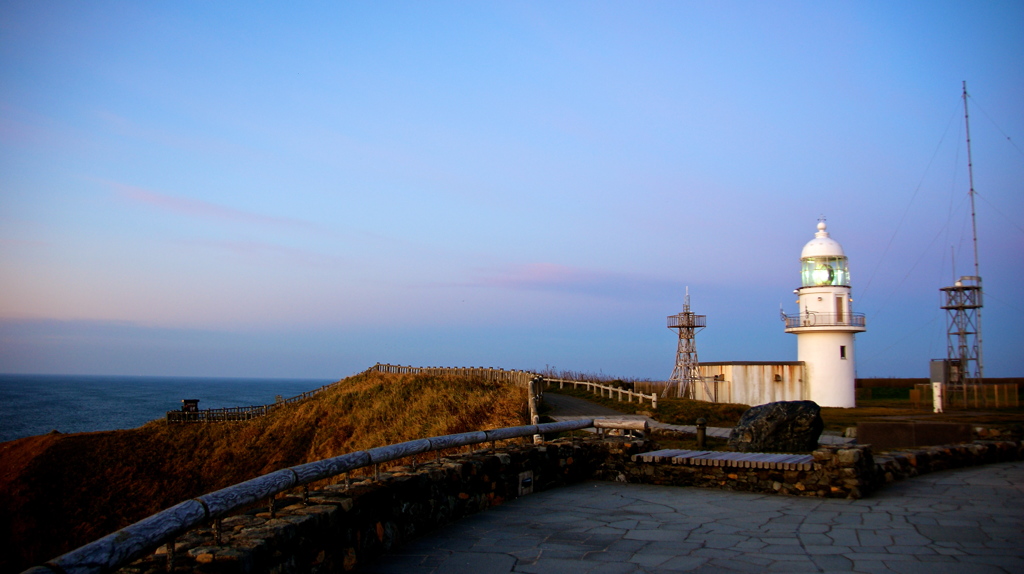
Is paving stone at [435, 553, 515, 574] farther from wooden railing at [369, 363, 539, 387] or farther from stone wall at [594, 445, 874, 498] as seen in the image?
wooden railing at [369, 363, 539, 387]

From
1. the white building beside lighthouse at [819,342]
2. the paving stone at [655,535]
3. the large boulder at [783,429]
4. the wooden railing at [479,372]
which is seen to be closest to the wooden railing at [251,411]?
the wooden railing at [479,372]

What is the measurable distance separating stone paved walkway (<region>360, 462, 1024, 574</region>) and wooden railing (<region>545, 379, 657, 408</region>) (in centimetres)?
1588

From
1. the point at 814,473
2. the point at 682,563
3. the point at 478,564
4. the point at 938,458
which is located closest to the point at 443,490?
the point at 478,564

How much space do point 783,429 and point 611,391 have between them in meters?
16.1

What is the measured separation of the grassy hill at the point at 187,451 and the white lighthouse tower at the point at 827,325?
14349 millimetres

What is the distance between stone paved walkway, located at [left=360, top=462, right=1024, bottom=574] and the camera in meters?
4.71

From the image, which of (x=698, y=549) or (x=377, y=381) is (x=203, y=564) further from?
(x=377, y=381)

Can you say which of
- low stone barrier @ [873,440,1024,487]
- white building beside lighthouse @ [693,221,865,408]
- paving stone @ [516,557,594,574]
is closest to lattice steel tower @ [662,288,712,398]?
white building beside lighthouse @ [693,221,865,408]

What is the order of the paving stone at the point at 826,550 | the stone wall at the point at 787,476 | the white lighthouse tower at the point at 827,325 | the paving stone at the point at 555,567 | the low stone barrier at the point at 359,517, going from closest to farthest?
1. the low stone barrier at the point at 359,517
2. the paving stone at the point at 555,567
3. the paving stone at the point at 826,550
4. the stone wall at the point at 787,476
5. the white lighthouse tower at the point at 827,325

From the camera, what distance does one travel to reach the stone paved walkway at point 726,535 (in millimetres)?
4711

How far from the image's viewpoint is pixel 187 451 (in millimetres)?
28672

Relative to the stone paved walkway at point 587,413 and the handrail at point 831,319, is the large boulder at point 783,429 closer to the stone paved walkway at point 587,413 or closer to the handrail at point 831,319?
the stone paved walkway at point 587,413

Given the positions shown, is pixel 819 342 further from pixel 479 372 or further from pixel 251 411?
pixel 251 411

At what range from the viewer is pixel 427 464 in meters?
6.48
